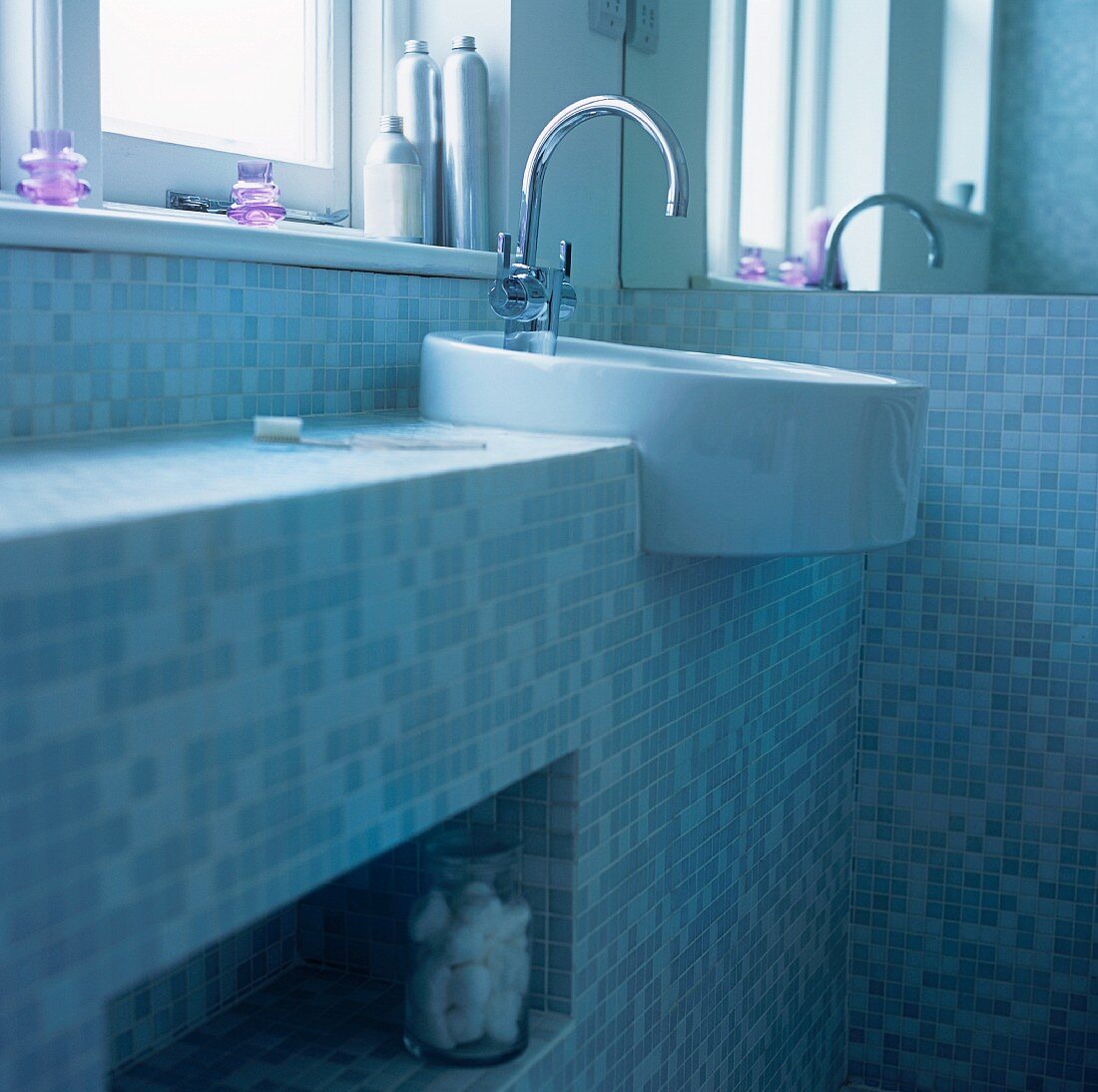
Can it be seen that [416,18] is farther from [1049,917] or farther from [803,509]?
[1049,917]

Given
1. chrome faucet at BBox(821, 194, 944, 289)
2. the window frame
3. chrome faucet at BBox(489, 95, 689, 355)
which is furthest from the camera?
chrome faucet at BBox(821, 194, 944, 289)

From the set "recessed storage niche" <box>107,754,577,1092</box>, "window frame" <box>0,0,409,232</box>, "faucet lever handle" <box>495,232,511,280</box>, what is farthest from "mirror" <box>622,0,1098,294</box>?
"recessed storage niche" <box>107,754,577,1092</box>

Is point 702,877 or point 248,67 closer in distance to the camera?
point 702,877

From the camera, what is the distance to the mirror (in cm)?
195

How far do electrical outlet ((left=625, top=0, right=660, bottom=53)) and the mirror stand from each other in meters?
0.01

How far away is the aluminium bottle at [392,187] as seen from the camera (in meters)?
1.75

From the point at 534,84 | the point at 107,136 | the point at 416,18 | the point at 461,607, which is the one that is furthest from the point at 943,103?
the point at 461,607

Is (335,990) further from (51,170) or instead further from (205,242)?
(51,170)

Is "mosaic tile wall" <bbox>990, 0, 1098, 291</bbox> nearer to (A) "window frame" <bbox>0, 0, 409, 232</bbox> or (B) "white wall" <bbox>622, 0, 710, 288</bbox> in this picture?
(B) "white wall" <bbox>622, 0, 710, 288</bbox>

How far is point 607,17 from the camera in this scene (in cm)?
210

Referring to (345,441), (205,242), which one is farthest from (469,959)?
(205,242)

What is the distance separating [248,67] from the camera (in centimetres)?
181

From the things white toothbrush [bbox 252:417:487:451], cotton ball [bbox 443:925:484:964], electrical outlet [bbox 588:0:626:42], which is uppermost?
electrical outlet [bbox 588:0:626:42]

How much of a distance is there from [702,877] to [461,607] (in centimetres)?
64
